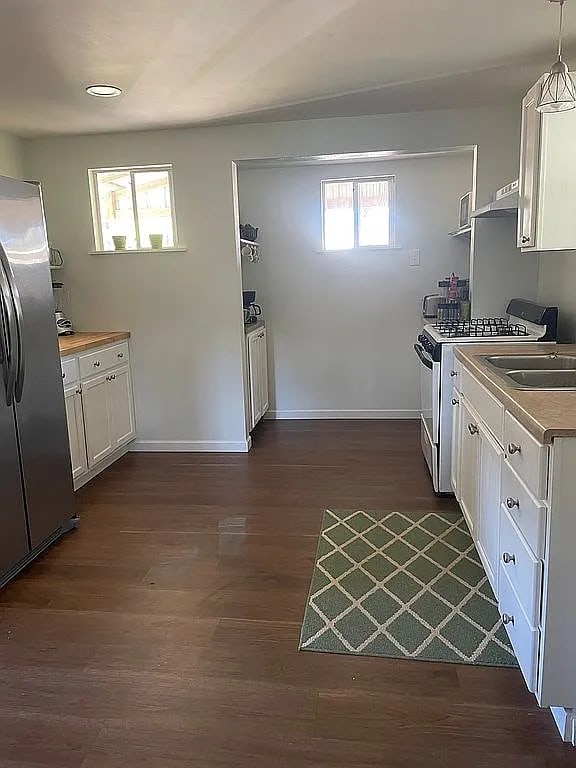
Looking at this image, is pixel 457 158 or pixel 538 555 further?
pixel 457 158

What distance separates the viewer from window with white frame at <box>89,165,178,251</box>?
4379 millimetres

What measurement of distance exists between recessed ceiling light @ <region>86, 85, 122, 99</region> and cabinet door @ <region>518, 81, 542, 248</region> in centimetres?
204

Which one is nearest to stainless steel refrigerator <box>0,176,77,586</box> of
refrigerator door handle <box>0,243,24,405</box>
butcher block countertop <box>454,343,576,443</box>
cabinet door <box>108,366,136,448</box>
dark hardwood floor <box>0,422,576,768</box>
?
refrigerator door handle <box>0,243,24,405</box>

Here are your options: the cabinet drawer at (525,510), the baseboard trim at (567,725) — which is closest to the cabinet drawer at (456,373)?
the cabinet drawer at (525,510)

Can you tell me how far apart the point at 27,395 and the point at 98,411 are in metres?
1.23

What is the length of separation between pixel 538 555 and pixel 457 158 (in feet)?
13.6

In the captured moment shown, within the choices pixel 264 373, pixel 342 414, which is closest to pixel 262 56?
pixel 264 373

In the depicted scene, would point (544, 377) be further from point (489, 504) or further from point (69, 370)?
point (69, 370)

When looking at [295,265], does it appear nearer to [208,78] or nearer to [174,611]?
[208,78]

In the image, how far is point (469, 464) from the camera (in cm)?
281

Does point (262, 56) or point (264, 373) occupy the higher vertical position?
point (262, 56)

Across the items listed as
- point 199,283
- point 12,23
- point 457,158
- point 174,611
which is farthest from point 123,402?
point 457,158

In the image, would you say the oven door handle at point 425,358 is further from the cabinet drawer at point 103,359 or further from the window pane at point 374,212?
the cabinet drawer at point 103,359

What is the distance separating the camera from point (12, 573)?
8.78 ft
